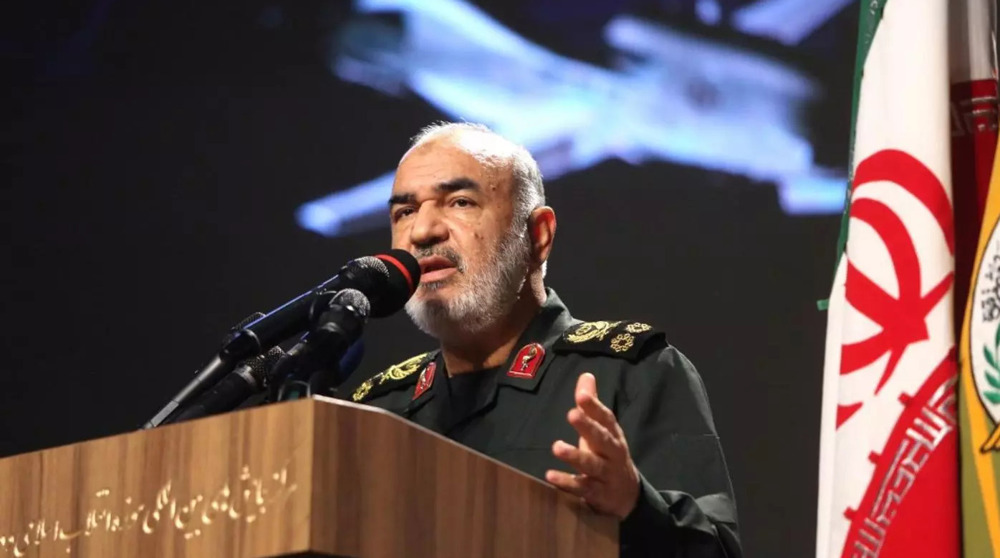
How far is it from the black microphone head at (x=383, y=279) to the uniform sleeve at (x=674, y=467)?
0.44 m

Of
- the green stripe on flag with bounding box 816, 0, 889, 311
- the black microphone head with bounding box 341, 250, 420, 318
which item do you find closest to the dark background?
the green stripe on flag with bounding box 816, 0, 889, 311

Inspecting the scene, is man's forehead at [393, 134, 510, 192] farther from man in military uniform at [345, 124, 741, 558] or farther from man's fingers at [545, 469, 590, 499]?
man's fingers at [545, 469, 590, 499]

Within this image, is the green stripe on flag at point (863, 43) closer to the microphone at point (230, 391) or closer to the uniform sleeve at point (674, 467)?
the uniform sleeve at point (674, 467)

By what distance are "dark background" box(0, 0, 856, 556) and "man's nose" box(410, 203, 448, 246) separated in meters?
0.66

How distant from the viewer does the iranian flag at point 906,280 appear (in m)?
1.92

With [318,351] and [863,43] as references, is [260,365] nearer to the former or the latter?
[318,351]

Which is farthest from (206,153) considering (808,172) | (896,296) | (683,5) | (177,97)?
(896,296)

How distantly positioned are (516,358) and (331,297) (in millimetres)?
787

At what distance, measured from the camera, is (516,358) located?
2637mm

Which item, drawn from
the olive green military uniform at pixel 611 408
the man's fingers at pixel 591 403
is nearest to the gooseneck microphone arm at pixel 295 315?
the man's fingers at pixel 591 403

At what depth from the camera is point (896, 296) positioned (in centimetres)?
198

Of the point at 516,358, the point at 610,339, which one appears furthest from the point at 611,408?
the point at 516,358

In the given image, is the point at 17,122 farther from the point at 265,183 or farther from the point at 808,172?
the point at 808,172

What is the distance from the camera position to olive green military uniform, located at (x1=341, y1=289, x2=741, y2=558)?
2.18m
